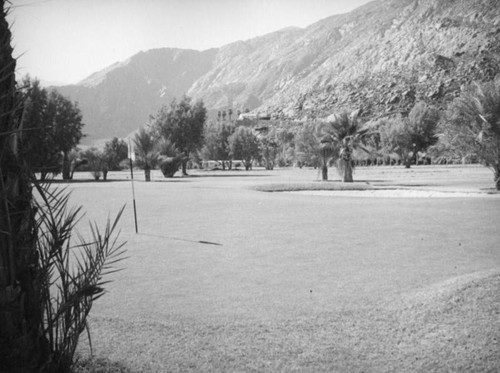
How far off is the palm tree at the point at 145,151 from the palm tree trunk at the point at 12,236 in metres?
56.5

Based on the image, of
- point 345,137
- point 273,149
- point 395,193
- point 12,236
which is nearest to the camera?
point 12,236

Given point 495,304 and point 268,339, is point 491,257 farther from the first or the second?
point 268,339

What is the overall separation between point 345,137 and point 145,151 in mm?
30091

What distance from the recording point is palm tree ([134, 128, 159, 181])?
191 feet

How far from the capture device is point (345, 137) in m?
44.8

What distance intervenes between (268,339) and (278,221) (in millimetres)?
10809

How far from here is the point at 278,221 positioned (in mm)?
16156

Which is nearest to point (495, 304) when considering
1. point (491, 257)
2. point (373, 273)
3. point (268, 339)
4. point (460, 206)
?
point (373, 273)

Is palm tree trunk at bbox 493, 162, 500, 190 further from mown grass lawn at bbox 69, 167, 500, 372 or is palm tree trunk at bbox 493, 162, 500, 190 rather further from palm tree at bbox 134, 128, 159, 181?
palm tree at bbox 134, 128, 159, 181

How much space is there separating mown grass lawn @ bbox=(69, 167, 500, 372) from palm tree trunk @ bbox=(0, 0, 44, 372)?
7.56 feet

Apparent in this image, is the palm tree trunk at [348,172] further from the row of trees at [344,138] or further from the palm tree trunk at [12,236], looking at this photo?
the palm tree trunk at [12,236]

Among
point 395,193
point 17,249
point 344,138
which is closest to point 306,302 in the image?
point 17,249

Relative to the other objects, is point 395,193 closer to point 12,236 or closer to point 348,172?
point 348,172

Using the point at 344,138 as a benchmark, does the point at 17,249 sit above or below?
below
